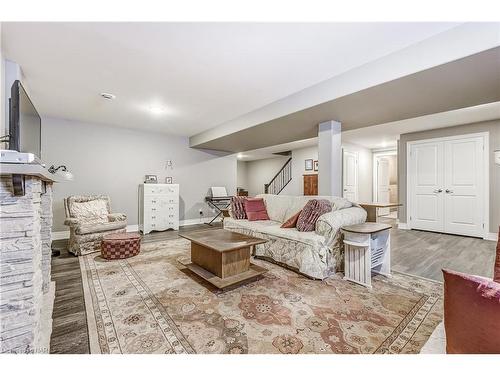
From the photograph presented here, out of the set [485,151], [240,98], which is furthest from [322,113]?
[485,151]

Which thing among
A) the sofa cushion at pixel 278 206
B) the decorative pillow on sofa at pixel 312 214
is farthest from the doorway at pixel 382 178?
→ the decorative pillow on sofa at pixel 312 214

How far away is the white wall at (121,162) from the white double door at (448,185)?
17.0 feet

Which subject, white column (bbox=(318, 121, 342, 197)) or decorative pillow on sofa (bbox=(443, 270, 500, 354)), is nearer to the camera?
decorative pillow on sofa (bbox=(443, 270, 500, 354))

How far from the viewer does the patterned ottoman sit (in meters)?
3.22

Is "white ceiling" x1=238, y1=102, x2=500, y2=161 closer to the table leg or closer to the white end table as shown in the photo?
the table leg

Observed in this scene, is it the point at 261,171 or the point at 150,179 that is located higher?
the point at 261,171

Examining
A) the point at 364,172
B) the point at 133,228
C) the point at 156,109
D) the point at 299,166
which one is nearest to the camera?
the point at 156,109

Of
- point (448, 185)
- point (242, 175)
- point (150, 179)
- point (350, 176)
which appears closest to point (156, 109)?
point (150, 179)

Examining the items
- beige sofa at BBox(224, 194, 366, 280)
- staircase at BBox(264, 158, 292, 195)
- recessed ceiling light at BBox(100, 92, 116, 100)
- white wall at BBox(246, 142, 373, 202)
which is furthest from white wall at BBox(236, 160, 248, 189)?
recessed ceiling light at BBox(100, 92, 116, 100)

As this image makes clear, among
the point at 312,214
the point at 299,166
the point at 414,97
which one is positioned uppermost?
the point at 414,97

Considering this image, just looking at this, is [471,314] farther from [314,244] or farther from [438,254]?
[438,254]

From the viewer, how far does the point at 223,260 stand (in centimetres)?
239

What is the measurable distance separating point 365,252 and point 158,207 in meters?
4.33

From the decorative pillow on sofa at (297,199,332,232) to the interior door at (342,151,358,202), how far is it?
4037 millimetres
